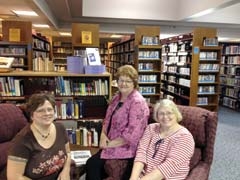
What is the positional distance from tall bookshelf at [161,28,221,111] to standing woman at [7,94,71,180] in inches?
212

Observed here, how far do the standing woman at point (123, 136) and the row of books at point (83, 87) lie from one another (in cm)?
120

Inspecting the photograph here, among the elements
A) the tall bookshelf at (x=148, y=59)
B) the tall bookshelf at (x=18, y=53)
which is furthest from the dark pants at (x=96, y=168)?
the tall bookshelf at (x=148, y=59)

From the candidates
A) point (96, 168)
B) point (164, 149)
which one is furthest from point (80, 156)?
point (164, 149)

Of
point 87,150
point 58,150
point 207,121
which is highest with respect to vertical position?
point 207,121

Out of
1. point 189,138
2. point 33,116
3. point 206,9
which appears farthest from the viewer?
point 206,9

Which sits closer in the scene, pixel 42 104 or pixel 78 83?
pixel 42 104

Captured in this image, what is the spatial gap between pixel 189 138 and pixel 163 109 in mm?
280

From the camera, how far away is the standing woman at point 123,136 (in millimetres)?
2207

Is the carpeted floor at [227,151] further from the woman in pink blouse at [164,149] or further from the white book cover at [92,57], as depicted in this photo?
the white book cover at [92,57]

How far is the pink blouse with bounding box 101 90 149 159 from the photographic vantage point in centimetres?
221

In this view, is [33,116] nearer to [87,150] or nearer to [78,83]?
[87,150]

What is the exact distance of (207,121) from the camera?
2.21 meters

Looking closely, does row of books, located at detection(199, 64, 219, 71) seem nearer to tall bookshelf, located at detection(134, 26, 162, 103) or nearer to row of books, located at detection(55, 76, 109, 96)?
tall bookshelf, located at detection(134, 26, 162, 103)

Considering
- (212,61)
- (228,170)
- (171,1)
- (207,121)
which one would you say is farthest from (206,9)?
(207,121)
